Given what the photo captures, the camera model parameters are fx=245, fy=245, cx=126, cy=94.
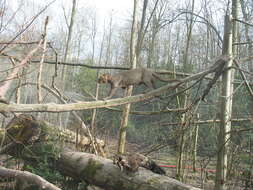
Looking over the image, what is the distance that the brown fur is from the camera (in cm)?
480

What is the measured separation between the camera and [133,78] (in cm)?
487

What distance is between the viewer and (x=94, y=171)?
4.11m

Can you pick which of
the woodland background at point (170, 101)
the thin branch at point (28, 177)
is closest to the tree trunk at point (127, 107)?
the woodland background at point (170, 101)

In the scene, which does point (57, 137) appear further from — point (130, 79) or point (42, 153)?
point (130, 79)

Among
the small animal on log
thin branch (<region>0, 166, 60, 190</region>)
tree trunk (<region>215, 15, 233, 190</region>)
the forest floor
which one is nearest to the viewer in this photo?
tree trunk (<region>215, 15, 233, 190</region>)

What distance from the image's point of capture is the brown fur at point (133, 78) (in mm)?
4801

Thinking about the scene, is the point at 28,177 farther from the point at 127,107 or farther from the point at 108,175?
the point at 127,107

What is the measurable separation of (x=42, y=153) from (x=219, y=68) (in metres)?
4.02

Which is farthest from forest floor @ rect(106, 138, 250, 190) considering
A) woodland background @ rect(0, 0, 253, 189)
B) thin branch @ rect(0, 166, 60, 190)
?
thin branch @ rect(0, 166, 60, 190)

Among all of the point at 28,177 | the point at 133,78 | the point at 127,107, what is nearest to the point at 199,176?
the point at 127,107

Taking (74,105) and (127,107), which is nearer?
(74,105)

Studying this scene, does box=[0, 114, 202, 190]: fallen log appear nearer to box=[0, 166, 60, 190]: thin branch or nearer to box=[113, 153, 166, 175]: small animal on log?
box=[113, 153, 166, 175]: small animal on log

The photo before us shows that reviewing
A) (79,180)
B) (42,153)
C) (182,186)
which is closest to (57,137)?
(42,153)

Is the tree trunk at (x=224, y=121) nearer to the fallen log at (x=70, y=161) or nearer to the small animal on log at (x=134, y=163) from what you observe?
the fallen log at (x=70, y=161)
